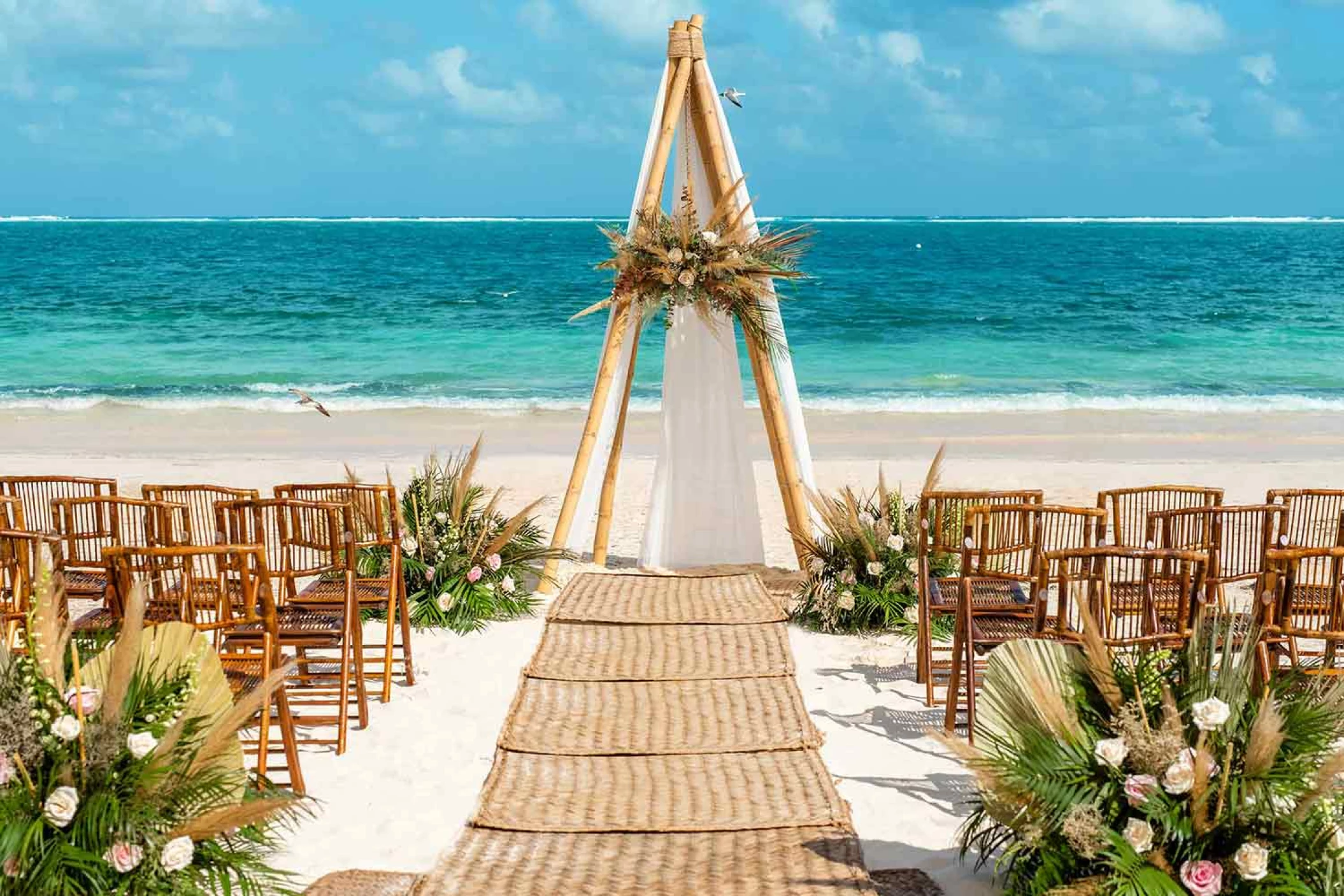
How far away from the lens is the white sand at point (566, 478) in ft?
14.2

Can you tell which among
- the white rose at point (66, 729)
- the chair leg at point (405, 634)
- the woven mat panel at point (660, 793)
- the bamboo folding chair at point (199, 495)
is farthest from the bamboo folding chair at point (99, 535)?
the white rose at point (66, 729)

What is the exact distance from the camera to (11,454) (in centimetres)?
1303

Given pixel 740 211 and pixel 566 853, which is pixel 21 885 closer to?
pixel 566 853

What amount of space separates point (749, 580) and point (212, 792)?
4531 mm

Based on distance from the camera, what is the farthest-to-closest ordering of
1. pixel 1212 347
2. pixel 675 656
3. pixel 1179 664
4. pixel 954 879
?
pixel 1212 347 < pixel 675 656 < pixel 954 879 < pixel 1179 664

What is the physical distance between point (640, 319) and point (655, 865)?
4274mm

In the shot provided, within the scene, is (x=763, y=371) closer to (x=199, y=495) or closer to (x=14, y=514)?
(x=199, y=495)

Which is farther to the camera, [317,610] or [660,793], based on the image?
[317,610]

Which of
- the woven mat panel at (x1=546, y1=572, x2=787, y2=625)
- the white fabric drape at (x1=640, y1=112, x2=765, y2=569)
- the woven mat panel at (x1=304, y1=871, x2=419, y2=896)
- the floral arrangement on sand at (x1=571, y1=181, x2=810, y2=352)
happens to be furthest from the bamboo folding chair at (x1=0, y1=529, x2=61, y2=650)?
the white fabric drape at (x1=640, y1=112, x2=765, y2=569)

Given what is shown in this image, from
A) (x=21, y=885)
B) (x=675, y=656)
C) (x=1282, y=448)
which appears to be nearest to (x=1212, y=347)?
(x=1282, y=448)

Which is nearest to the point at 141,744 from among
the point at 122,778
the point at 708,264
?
the point at 122,778

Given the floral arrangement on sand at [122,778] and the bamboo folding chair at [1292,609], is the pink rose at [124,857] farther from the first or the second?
the bamboo folding chair at [1292,609]

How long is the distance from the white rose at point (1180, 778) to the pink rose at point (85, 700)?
96.2 inches

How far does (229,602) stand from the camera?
14.1ft
